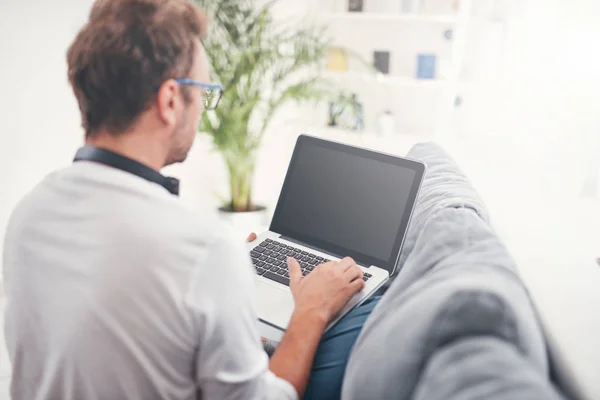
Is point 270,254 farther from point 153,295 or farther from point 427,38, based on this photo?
point 427,38

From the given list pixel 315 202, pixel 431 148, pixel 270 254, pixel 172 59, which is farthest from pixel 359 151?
pixel 172 59

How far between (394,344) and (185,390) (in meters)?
0.30

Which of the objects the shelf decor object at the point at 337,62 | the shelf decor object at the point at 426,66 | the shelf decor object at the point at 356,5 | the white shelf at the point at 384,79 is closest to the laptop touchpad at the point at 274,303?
the white shelf at the point at 384,79

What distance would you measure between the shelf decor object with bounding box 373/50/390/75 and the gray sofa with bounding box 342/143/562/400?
9.12ft

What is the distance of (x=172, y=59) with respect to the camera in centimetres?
81

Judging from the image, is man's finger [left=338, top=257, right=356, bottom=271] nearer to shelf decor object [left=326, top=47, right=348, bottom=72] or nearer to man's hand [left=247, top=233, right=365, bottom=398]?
man's hand [left=247, top=233, right=365, bottom=398]

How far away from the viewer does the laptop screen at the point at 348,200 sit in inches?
48.1

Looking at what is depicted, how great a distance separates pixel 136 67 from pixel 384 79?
2800 millimetres

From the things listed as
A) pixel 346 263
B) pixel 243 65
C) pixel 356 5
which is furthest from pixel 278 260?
pixel 356 5

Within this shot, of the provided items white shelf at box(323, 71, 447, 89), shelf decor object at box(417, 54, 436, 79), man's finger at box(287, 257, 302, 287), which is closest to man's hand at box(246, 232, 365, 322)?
man's finger at box(287, 257, 302, 287)

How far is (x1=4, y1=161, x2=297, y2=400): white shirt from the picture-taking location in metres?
0.71

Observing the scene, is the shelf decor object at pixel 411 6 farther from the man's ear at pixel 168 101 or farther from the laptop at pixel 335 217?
the man's ear at pixel 168 101

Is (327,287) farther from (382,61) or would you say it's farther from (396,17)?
(382,61)

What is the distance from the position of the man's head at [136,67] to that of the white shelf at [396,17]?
2585 millimetres
